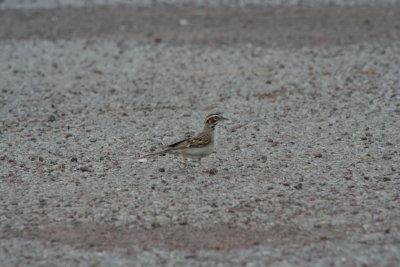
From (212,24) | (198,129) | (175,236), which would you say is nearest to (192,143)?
(175,236)

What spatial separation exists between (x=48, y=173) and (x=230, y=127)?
395 centimetres

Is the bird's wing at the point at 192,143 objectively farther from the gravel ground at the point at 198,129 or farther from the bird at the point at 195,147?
the gravel ground at the point at 198,129

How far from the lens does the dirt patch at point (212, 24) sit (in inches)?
843

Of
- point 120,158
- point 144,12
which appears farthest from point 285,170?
point 144,12

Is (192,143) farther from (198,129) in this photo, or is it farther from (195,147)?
(198,129)

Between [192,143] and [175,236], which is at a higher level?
[192,143]

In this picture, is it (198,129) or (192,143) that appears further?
(198,129)

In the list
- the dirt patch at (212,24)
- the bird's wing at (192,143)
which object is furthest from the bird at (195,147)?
the dirt patch at (212,24)

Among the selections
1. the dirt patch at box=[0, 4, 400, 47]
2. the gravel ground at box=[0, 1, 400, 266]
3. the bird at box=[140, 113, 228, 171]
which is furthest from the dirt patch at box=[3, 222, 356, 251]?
the dirt patch at box=[0, 4, 400, 47]

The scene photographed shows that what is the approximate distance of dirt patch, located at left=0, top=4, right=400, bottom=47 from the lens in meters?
21.4

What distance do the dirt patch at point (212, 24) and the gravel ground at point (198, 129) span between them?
0.11 meters

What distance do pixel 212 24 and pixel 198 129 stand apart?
10.6 metres

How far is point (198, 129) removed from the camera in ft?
43.8

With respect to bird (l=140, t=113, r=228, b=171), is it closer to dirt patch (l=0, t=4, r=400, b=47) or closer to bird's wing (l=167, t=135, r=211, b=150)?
bird's wing (l=167, t=135, r=211, b=150)
